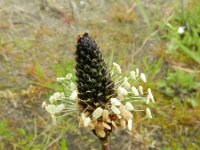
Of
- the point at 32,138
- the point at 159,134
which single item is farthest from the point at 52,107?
the point at 159,134

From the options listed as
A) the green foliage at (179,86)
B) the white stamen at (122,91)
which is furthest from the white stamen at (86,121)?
the green foliage at (179,86)

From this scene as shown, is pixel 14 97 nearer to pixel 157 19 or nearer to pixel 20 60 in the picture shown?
pixel 20 60

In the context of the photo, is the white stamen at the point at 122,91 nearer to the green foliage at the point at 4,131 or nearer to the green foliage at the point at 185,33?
the green foliage at the point at 4,131

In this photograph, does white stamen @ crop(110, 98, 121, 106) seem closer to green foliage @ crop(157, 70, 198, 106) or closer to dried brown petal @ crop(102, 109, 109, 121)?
dried brown petal @ crop(102, 109, 109, 121)

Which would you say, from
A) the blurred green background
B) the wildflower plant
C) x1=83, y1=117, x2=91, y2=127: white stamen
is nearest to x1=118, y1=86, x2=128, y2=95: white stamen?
the wildflower plant

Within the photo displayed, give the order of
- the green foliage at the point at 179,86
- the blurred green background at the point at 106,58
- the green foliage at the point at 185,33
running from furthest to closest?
the green foliage at the point at 185,33 < the green foliage at the point at 179,86 < the blurred green background at the point at 106,58

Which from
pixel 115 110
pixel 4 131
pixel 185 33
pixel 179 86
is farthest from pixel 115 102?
pixel 185 33

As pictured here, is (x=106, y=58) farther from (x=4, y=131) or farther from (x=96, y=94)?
(x=96, y=94)
